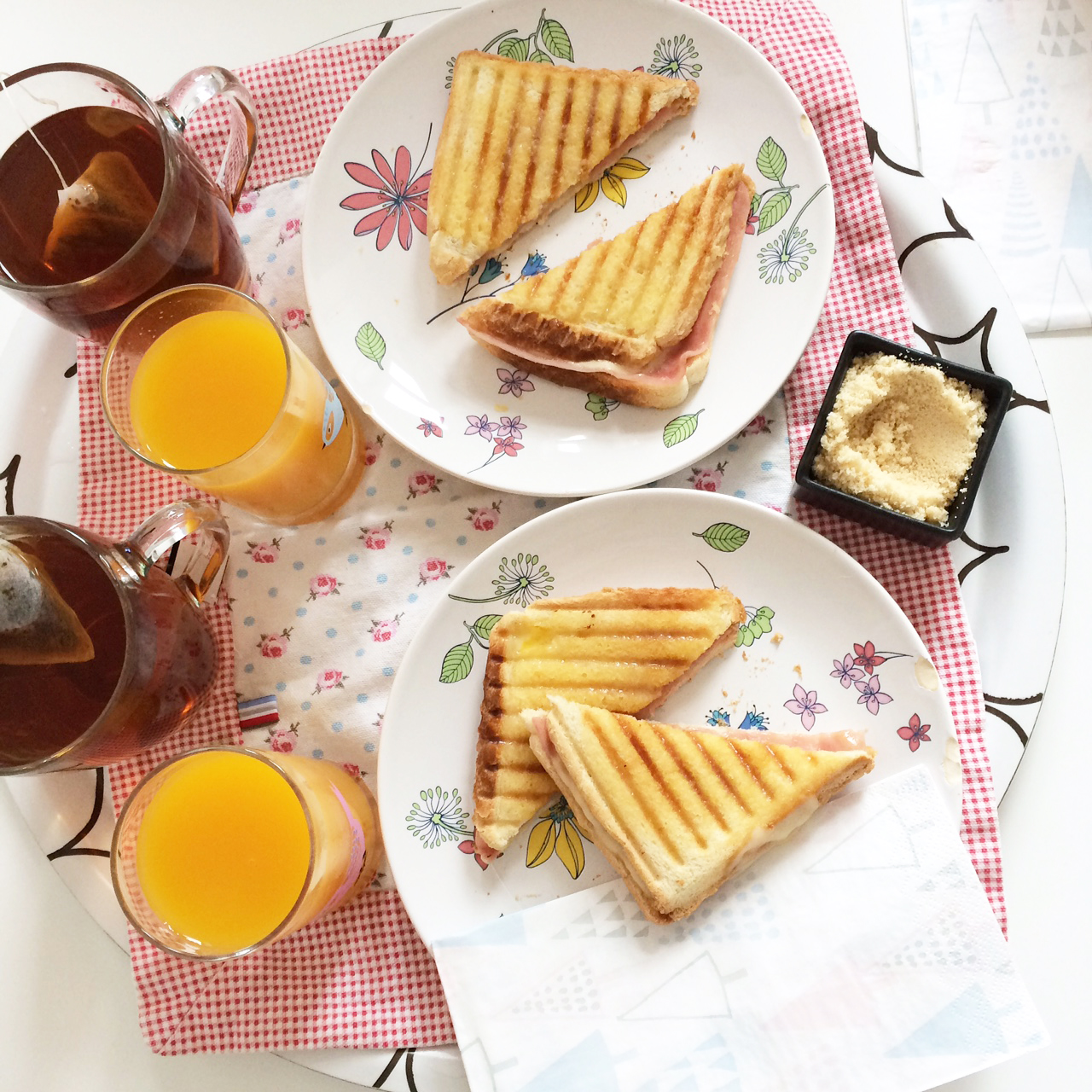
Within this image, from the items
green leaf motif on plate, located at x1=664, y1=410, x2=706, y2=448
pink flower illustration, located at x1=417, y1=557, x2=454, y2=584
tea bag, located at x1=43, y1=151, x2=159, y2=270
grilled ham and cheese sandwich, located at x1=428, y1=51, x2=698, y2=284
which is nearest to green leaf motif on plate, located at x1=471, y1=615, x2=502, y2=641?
pink flower illustration, located at x1=417, y1=557, x2=454, y2=584

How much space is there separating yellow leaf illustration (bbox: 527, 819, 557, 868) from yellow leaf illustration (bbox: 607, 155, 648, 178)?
1.32 m

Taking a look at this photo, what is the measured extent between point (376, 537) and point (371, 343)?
39cm

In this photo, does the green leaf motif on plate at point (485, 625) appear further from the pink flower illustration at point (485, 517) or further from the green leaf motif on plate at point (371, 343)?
→ the green leaf motif on plate at point (371, 343)

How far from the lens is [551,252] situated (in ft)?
6.40

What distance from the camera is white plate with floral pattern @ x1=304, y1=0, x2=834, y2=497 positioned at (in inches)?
71.3

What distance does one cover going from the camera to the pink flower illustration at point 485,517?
6.23ft

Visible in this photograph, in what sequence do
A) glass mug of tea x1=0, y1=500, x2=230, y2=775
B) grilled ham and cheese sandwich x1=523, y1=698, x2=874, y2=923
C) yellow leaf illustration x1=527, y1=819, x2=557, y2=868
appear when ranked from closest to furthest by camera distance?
glass mug of tea x1=0, y1=500, x2=230, y2=775 → grilled ham and cheese sandwich x1=523, y1=698, x2=874, y2=923 → yellow leaf illustration x1=527, y1=819, x2=557, y2=868

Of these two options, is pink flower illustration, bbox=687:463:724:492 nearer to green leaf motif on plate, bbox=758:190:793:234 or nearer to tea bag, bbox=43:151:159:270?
green leaf motif on plate, bbox=758:190:793:234

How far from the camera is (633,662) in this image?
5.71 ft

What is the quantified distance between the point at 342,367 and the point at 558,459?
0.47 m

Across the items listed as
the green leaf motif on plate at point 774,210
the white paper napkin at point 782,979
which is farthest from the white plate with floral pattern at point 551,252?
the white paper napkin at point 782,979

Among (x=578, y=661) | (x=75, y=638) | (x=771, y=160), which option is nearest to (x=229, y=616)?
(x=75, y=638)

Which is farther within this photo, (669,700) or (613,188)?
(613,188)

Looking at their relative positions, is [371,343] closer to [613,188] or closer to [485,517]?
[485,517]
